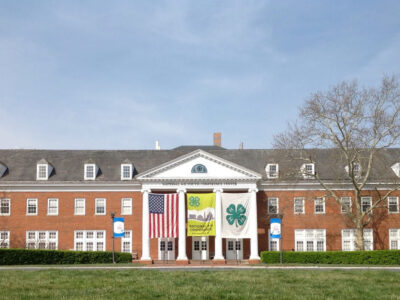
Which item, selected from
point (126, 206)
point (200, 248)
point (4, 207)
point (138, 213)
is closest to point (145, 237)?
point (138, 213)

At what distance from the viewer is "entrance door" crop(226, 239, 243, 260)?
46125mm

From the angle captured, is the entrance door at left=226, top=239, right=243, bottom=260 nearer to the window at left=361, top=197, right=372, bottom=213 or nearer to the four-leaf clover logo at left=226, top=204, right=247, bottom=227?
the four-leaf clover logo at left=226, top=204, right=247, bottom=227

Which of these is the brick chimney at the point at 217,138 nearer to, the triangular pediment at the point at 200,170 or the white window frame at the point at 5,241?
the triangular pediment at the point at 200,170

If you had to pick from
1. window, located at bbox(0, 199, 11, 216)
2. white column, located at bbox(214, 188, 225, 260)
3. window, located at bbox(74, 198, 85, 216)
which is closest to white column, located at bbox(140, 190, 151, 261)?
white column, located at bbox(214, 188, 225, 260)

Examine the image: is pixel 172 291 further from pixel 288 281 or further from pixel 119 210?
pixel 119 210

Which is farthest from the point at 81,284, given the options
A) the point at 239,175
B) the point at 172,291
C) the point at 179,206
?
the point at 239,175

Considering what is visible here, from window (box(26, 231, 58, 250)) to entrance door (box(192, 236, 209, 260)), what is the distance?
12.5 meters

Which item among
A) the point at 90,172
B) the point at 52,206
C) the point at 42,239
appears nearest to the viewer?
the point at 42,239

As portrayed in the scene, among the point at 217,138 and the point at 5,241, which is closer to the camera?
the point at 5,241

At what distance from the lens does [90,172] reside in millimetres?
47500

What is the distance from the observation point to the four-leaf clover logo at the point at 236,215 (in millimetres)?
42000

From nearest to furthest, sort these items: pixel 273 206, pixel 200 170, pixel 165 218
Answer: pixel 165 218, pixel 200 170, pixel 273 206

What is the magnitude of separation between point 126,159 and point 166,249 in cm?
937

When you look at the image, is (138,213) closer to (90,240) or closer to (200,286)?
(90,240)
